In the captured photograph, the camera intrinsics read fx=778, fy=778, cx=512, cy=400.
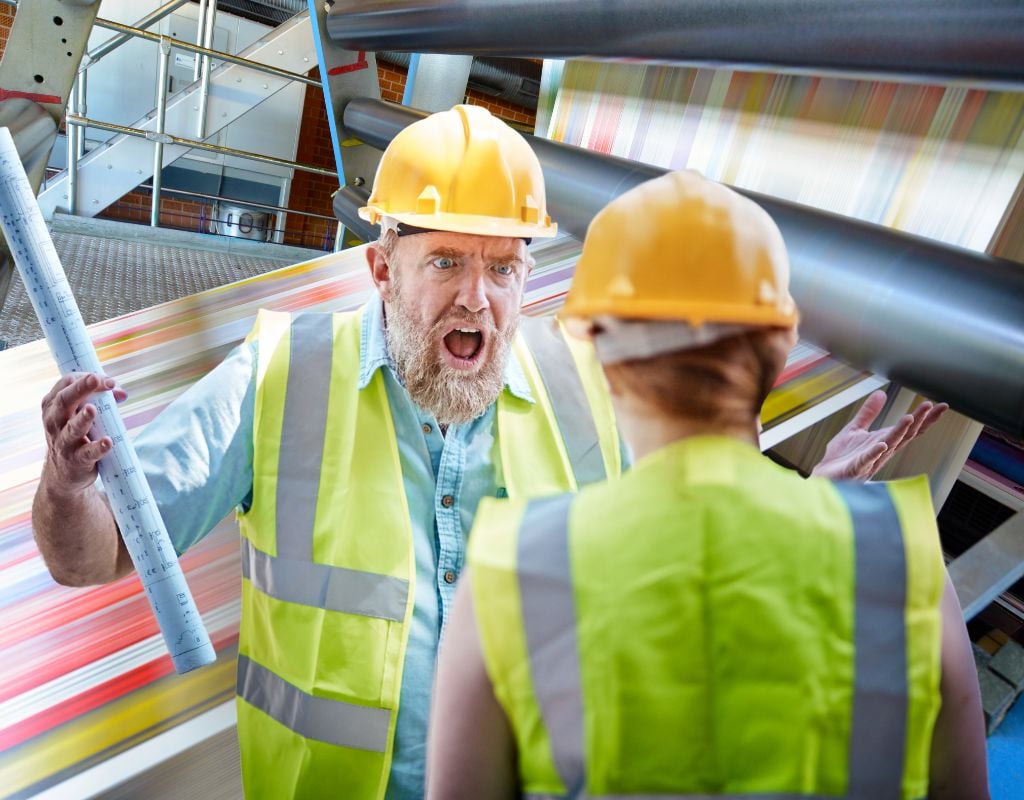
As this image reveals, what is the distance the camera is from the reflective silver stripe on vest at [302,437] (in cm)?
95

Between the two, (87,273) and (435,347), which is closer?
(435,347)

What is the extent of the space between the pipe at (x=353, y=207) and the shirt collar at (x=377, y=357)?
5.00 feet

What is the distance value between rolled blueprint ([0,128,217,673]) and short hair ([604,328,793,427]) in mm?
559

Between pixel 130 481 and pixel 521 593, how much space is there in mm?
537

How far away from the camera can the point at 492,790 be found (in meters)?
0.54

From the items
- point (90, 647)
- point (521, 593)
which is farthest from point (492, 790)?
point (90, 647)

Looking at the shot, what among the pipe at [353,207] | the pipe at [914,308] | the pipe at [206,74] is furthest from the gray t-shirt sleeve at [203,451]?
the pipe at [206,74]

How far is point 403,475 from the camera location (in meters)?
0.99

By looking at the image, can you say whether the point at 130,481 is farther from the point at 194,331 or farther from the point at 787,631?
the point at 194,331

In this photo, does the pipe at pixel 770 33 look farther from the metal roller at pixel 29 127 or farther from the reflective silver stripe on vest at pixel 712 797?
the metal roller at pixel 29 127

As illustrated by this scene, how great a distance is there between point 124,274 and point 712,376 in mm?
2678

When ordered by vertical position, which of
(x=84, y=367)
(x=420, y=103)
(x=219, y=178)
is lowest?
(x=219, y=178)

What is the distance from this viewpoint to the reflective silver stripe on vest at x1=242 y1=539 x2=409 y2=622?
3.00 feet

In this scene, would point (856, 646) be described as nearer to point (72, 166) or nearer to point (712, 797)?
point (712, 797)
